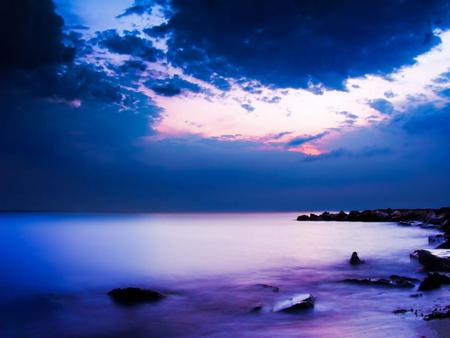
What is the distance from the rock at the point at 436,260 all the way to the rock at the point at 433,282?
423 centimetres

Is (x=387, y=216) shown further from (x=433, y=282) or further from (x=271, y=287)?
(x=433, y=282)

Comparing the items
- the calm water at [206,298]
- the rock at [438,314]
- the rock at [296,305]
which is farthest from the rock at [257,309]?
the rock at [438,314]

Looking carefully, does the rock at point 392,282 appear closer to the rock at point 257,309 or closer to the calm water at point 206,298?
the calm water at point 206,298

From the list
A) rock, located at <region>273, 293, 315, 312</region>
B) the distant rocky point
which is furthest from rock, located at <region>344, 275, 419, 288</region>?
the distant rocky point

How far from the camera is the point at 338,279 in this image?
18609mm

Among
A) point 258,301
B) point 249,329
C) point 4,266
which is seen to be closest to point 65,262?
point 4,266

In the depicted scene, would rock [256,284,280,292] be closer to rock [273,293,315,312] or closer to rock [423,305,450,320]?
rock [273,293,315,312]

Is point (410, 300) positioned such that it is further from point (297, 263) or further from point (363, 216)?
point (363, 216)

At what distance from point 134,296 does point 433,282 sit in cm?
1124

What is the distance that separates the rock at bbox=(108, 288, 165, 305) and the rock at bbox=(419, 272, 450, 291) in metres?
9.96

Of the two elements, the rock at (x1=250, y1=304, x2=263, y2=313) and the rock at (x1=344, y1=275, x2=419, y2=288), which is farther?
the rock at (x1=344, y1=275, x2=419, y2=288)

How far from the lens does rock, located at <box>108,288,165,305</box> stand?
45.7 feet

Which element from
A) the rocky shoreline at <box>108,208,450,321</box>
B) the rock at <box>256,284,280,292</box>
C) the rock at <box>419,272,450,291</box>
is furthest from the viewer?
the rock at <box>256,284,280,292</box>

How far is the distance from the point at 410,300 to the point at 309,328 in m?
4.81
